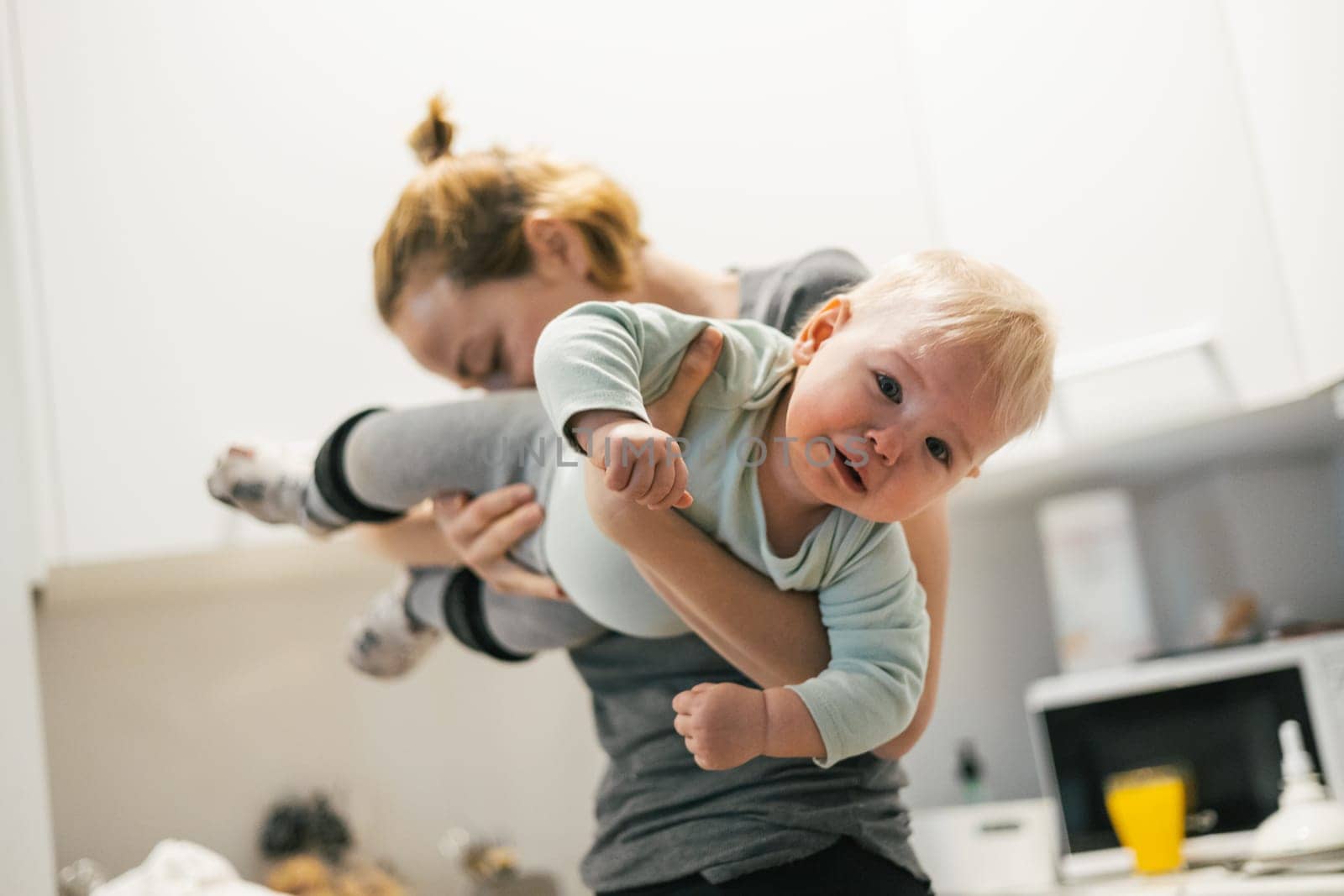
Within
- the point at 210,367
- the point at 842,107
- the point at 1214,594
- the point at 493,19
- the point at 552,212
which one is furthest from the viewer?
the point at 1214,594

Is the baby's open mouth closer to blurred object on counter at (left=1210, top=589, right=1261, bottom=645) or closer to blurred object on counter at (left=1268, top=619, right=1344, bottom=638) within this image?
blurred object on counter at (left=1268, top=619, right=1344, bottom=638)

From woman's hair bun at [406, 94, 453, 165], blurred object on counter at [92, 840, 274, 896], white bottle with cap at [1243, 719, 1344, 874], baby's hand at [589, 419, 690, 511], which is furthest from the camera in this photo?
white bottle with cap at [1243, 719, 1344, 874]

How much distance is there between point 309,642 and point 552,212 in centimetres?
97

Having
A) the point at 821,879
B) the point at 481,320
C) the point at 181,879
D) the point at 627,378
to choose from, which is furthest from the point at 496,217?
the point at 181,879

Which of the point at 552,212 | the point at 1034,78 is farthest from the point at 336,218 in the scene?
the point at 1034,78

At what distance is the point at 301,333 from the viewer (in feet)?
4.41

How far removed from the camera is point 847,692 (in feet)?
1.99

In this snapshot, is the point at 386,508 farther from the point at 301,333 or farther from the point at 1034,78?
the point at 1034,78

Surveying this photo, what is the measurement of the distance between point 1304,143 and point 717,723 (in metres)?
1.14

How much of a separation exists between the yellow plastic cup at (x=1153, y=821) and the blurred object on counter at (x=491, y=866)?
640 millimetres

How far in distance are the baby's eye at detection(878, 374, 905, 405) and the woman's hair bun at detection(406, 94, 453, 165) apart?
0.40 m

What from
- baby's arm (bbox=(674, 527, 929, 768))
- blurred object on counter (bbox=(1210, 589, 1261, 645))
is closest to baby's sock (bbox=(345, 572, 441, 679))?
baby's arm (bbox=(674, 527, 929, 768))

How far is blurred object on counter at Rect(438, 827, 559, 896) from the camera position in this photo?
1500 millimetres

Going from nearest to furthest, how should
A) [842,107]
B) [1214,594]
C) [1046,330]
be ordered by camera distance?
[1046,330]
[842,107]
[1214,594]
